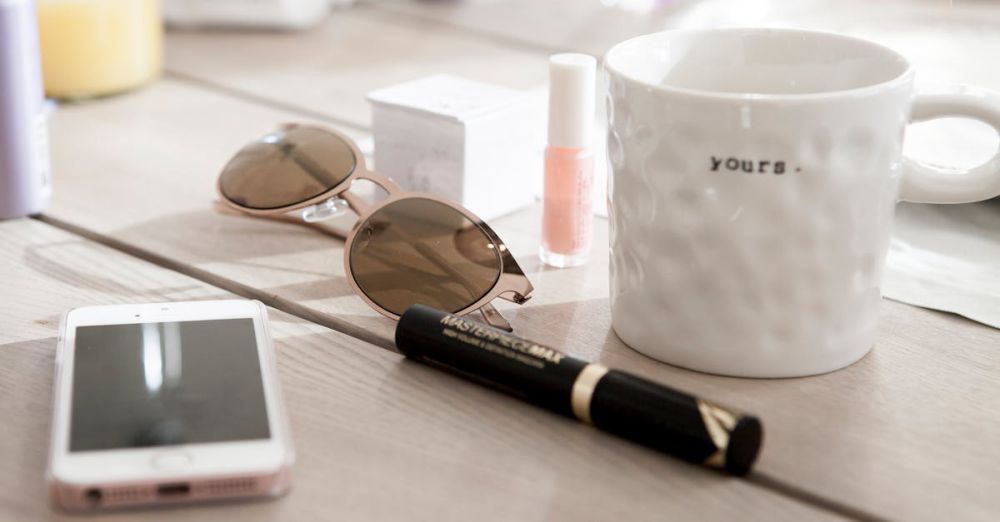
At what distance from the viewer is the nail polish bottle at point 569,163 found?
23.5 inches

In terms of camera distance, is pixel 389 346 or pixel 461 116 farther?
pixel 461 116

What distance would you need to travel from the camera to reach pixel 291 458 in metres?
0.42

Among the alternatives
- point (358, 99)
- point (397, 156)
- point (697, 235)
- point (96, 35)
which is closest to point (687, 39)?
point (697, 235)

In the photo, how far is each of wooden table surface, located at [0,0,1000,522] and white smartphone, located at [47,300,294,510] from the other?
0.04 feet

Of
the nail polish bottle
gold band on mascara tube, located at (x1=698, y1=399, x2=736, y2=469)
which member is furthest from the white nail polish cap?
gold band on mascara tube, located at (x1=698, y1=399, x2=736, y2=469)

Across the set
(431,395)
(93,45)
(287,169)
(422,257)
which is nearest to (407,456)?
(431,395)

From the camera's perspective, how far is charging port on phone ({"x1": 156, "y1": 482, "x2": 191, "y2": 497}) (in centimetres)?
40

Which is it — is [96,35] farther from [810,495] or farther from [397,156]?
[810,495]

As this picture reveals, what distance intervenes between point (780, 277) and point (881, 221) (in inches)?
2.1

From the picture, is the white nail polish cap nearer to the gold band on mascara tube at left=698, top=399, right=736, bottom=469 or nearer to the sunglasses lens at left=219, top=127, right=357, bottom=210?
the sunglasses lens at left=219, top=127, right=357, bottom=210

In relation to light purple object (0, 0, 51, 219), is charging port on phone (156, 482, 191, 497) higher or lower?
lower

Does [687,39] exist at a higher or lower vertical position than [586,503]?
higher

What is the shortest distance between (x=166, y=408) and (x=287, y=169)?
9.5 inches

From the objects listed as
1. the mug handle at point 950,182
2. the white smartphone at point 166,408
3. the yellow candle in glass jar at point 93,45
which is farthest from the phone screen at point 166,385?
the yellow candle in glass jar at point 93,45
